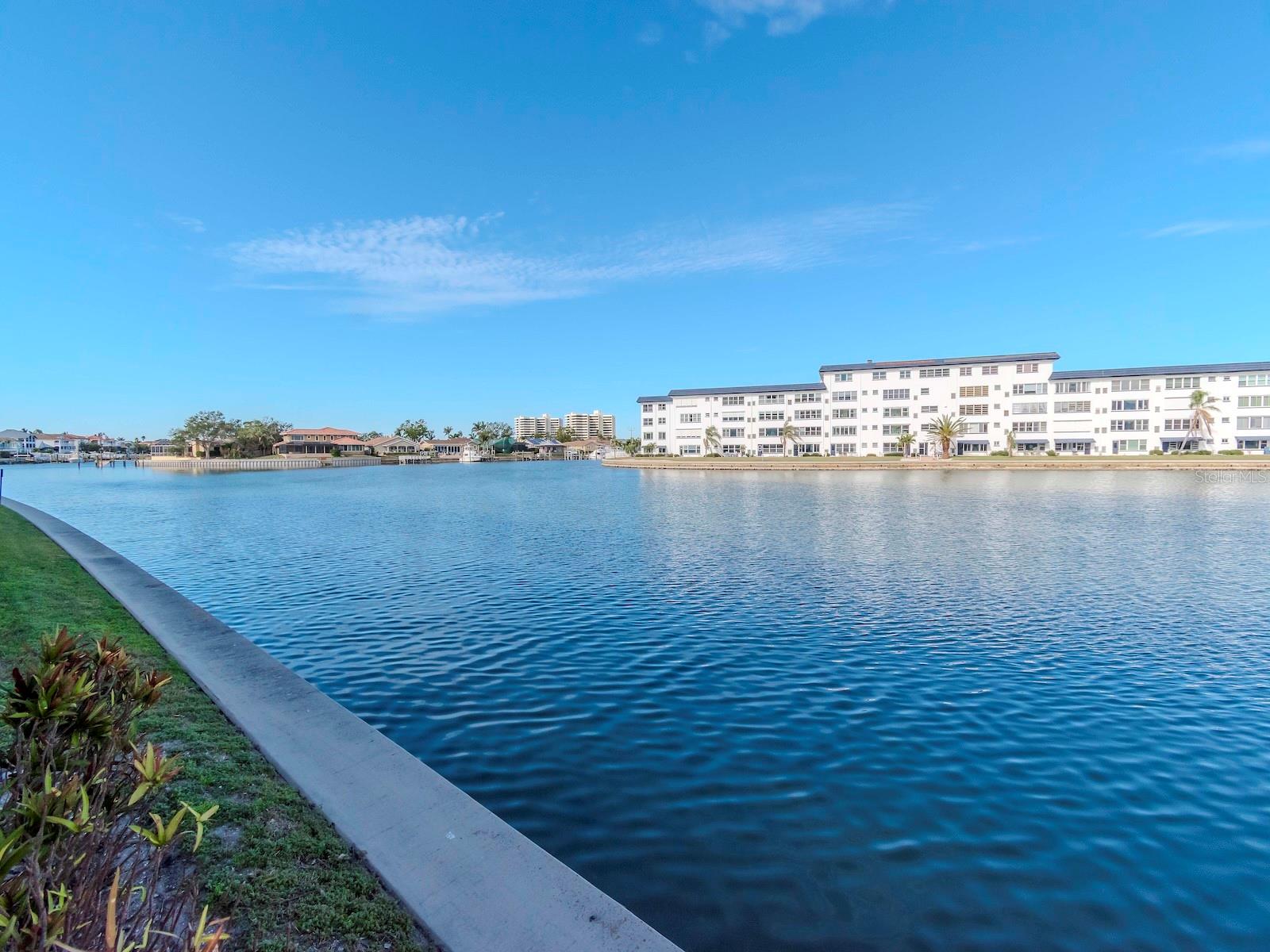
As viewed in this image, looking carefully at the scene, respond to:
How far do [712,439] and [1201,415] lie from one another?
69358 millimetres

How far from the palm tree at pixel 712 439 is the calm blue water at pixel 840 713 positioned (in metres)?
89.8

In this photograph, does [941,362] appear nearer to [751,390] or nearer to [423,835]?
[751,390]

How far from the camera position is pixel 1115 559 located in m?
22.0

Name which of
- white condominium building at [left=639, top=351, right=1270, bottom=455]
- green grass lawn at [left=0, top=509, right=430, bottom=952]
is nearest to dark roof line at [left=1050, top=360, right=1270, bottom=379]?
white condominium building at [left=639, top=351, right=1270, bottom=455]

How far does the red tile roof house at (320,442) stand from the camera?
17038 centimetres

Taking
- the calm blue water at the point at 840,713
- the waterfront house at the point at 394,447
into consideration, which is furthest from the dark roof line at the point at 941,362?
the waterfront house at the point at 394,447

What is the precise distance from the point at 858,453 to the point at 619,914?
4187 inches

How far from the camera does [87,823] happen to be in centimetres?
322

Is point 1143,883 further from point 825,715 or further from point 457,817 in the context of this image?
point 457,817

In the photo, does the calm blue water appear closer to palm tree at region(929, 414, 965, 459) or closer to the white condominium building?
palm tree at region(929, 414, 965, 459)

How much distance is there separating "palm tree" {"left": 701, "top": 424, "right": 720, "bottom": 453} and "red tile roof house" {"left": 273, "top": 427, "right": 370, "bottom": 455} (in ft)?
360

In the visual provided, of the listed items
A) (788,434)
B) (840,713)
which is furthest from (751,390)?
(840,713)

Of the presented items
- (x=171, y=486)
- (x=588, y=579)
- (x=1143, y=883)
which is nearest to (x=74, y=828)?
(x=1143, y=883)

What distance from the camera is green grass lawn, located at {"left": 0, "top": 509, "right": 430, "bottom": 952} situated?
171 inches
